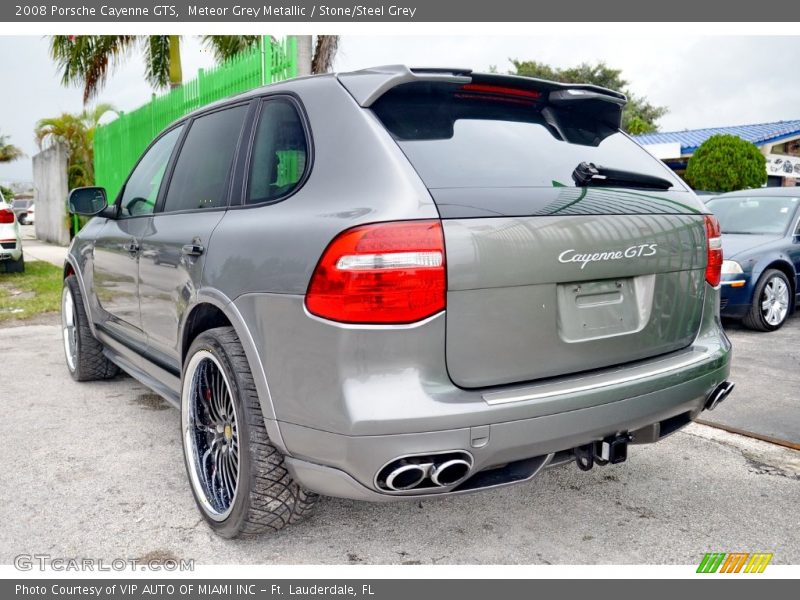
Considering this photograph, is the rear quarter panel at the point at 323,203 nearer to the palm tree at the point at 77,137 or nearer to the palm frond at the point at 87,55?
the palm frond at the point at 87,55

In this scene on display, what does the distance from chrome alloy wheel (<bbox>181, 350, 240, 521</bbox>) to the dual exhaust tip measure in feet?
2.56

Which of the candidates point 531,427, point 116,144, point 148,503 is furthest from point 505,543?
point 116,144

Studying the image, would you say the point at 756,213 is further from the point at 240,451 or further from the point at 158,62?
the point at 158,62

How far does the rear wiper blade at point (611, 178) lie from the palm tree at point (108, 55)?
12075 mm

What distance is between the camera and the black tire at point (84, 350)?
16.6 ft

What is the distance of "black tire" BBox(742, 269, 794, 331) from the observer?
7.10 meters

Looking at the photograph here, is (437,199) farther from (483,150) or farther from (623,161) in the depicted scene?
(623,161)

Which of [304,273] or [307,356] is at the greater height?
[304,273]

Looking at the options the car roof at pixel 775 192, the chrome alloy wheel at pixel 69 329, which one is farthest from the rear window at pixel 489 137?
the car roof at pixel 775 192

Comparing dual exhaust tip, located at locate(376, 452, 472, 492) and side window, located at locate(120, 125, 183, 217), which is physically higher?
side window, located at locate(120, 125, 183, 217)

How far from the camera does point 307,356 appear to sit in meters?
2.31

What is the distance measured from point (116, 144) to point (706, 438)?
42.3 feet

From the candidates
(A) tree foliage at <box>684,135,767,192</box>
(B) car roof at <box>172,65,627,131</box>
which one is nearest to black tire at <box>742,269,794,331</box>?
(B) car roof at <box>172,65,627,131</box>
